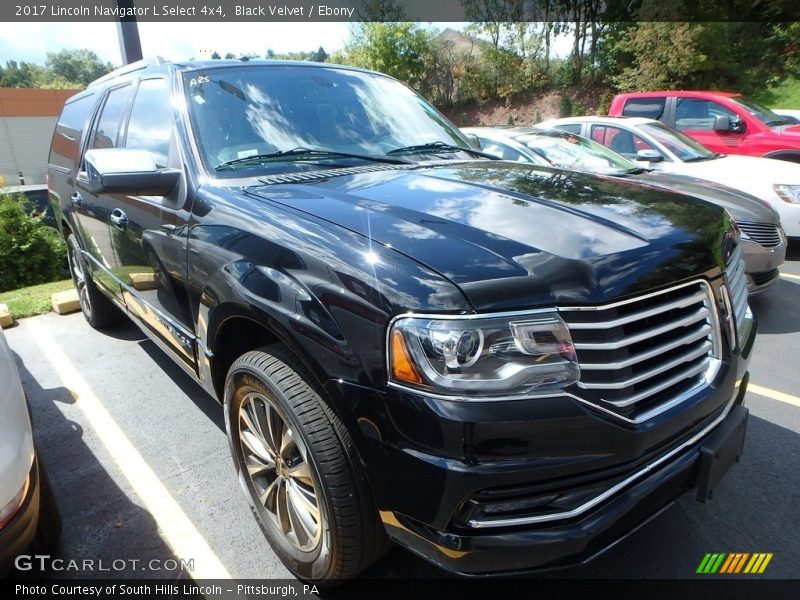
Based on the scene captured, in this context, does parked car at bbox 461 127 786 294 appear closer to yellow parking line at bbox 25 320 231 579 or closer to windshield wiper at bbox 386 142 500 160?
windshield wiper at bbox 386 142 500 160

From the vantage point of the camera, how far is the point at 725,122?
8406mm

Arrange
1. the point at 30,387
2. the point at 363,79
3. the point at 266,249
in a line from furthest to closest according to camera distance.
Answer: the point at 30,387 → the point at 363,79 → the point at 266,249

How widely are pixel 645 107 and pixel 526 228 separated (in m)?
9.30

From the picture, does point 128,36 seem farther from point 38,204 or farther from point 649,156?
point 649,156

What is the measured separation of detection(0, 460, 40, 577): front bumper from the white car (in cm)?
682

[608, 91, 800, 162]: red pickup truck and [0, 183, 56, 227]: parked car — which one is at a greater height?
[608, 91, 800, 162]: red pickup truck

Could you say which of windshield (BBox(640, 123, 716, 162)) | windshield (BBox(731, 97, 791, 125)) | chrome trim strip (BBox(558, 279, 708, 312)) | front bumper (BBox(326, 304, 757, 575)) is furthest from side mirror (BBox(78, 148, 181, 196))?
windshield (BBox(731, 97, 791, 125))

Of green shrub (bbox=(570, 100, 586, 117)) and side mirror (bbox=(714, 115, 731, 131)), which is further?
green shrub (bbox=(570, 100, 586, 117))

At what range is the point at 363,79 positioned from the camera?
346 cm

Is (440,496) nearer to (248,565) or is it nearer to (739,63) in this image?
(248,565)

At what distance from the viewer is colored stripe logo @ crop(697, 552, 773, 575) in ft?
7.22

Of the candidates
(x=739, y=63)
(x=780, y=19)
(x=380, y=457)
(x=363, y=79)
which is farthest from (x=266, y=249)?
(x=780, y=19)

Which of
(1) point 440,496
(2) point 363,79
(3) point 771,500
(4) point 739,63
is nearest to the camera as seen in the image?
(1) point 440,496

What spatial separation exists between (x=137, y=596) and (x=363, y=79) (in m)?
2.99
